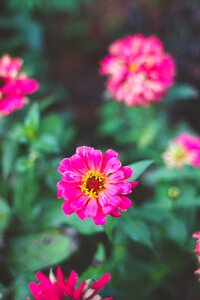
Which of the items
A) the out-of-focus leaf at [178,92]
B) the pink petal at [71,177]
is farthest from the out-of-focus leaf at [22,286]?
the out-of-focus leaf at [178,92]

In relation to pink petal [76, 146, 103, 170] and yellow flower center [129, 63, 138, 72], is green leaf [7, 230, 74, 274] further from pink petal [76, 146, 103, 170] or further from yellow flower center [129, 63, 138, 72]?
yellow flower center [129, 63, 138, 72]

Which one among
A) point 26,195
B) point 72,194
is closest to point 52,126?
point 26,195

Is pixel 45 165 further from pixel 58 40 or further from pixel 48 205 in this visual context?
pixel 58 40

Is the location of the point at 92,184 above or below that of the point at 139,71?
below

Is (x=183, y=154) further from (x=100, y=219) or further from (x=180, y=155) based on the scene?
(x=100, y=219)

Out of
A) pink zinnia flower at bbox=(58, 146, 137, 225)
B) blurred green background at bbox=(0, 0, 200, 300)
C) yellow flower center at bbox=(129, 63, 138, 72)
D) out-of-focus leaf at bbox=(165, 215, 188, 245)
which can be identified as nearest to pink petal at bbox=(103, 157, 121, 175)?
pink zinnia flower at bbox=(58, 146, 137, 225)
